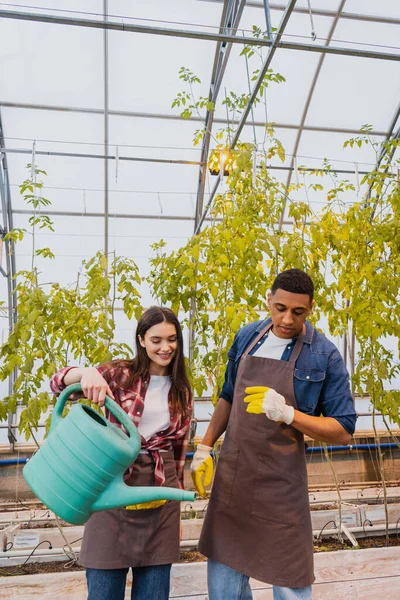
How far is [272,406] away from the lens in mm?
1324

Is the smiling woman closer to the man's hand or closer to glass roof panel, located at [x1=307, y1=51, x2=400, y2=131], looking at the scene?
the man's hand

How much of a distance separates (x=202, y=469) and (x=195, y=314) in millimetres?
1465

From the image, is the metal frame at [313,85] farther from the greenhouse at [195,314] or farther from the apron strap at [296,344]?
the apron strap at [296,344]

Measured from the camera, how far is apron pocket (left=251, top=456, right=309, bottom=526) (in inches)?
57.4

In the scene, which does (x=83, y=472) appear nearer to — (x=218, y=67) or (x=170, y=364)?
(x=170, y=364)

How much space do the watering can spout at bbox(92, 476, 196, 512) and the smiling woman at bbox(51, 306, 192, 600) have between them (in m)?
0.21

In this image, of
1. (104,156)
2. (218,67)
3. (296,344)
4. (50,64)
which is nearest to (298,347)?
(296,344)

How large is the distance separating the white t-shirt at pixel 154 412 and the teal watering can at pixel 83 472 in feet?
0.84

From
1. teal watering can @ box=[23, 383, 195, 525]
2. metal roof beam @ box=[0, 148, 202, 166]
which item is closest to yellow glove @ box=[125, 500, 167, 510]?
teal watering can @ box=[23, 383, 195, 525]

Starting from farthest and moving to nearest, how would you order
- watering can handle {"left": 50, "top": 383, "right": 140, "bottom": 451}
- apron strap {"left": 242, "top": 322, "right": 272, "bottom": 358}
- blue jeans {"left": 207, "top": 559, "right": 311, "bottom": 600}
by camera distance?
apron strap {"left": 242, "top": 322, "right": 272, "bottom": 358}
blue jeans {"left": 207, "top": 559, "right": 311, "bottom": 600}
watering can handle {"left": 50, "top": 383, "right": 140, "bottom": 451}

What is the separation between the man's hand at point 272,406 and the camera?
1326 millimetres

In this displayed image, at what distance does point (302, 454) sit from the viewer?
1513 millimetres

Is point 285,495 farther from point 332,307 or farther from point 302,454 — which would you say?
point 332,307

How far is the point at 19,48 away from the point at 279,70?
2.44m
